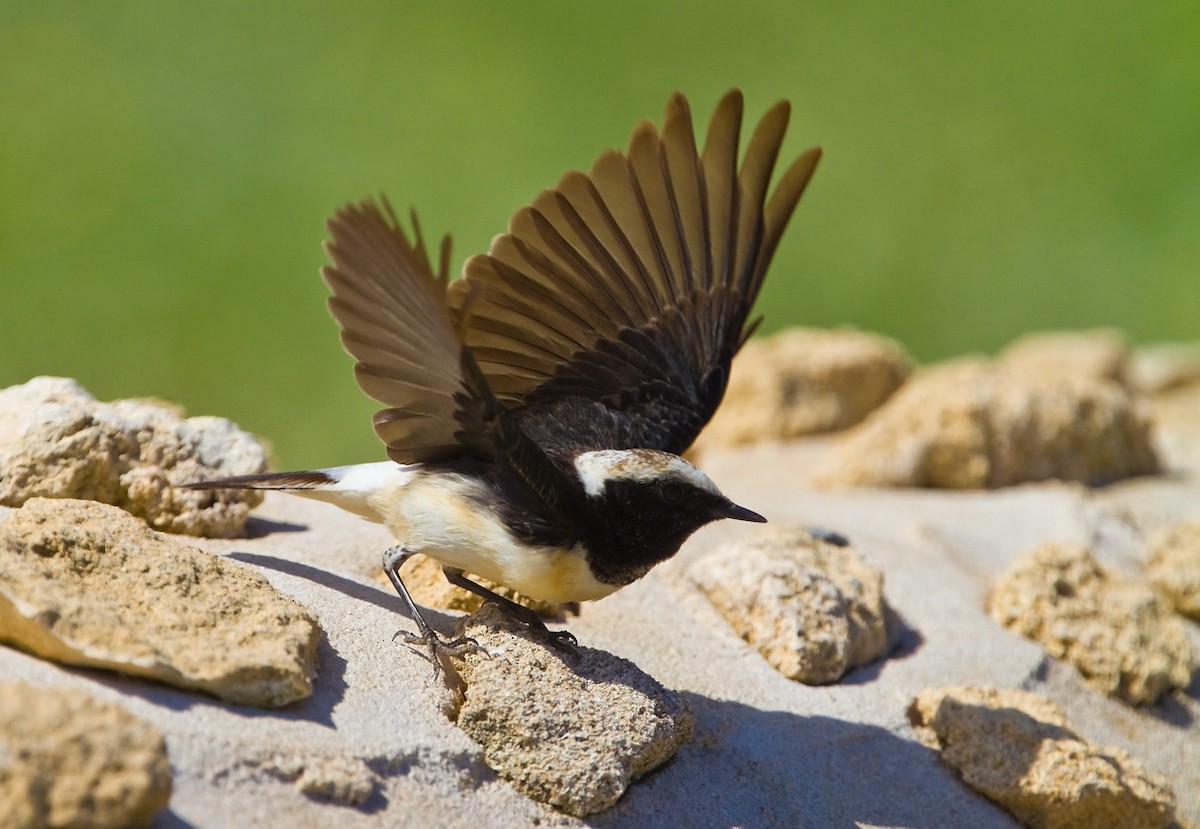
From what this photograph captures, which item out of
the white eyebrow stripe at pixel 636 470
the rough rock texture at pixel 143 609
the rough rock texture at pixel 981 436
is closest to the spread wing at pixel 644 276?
the white eyebrow stripe at pixel 636 470

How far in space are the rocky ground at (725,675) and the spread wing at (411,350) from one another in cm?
54

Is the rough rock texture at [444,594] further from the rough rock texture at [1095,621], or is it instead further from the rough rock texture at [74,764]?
the rough rock texture at [1095,621]

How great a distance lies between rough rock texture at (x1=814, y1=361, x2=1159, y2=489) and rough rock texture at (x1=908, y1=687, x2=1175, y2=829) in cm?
227

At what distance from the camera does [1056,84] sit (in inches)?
563

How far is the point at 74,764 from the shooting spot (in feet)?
8.55

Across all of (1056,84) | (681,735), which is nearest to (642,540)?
(681,735)

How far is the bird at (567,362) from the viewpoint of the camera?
366 cm

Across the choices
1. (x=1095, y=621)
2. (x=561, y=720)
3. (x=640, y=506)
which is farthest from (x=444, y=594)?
(x=1095, y=621)

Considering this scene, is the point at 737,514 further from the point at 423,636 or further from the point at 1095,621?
the point at 1095,621

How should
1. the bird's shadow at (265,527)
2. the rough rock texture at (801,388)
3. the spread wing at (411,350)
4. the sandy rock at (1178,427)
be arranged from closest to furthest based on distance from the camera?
1. the spread wing at (411,350)
2. the bird's shadow at (265,527)
3. the rough rock texture at (801,388)
4. the sandy rock at (1178,427)

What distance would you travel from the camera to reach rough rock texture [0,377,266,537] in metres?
4.04

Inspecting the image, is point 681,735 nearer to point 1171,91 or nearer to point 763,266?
point 763,266

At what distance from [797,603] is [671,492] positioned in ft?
3.10

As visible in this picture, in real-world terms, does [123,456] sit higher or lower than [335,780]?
higher
